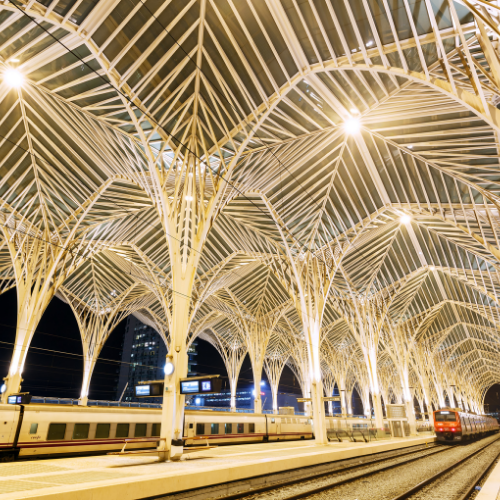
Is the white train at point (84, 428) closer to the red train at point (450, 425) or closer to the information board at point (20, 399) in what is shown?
the information board at point (20, 399)

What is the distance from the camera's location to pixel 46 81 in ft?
50.5

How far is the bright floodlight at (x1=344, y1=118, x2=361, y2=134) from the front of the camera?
17.3 metres

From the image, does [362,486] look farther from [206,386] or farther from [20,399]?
[20,399]

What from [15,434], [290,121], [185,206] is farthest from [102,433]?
[290,121]

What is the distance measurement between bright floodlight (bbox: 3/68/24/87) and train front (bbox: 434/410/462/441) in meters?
35.6

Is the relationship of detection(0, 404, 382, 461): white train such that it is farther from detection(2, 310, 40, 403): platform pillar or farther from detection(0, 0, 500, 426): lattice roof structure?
detection(2, 310, 40, 403): platform pillar

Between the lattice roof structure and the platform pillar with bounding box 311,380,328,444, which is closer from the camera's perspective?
the lattice roof structure

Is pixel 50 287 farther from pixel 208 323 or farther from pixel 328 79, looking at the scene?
pixel 208 323

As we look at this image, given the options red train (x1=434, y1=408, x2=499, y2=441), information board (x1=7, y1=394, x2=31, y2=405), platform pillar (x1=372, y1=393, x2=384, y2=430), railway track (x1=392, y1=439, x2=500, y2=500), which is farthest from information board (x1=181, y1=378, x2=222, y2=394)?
red train (x1=434, y1=408, x2=499, y2=441)

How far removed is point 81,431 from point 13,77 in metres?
15.3

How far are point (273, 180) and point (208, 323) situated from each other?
102 feet

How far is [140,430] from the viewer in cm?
1850

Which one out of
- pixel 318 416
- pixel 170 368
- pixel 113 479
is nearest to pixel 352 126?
pixel 170 368

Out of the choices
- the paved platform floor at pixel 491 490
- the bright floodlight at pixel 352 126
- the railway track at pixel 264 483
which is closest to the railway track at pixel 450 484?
the paved platform floor at pixel 491 490
